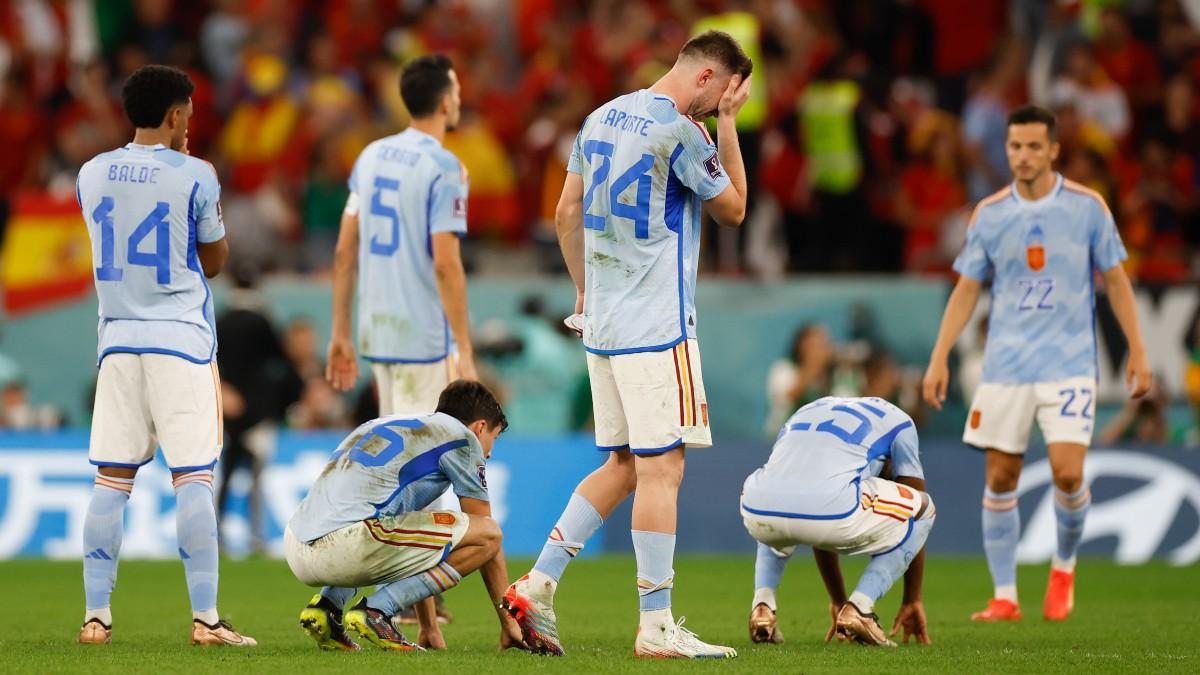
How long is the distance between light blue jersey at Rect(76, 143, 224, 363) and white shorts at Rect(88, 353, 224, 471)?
67 millimetres

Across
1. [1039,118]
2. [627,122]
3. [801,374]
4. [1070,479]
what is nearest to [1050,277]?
[1039,118]

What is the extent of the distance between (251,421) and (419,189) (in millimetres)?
6044

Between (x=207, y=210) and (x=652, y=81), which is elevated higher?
(x=652, y=81)

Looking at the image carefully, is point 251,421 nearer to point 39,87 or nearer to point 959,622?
point 39,87

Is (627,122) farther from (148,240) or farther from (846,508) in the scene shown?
(148,240)

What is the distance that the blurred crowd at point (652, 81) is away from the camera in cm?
1672

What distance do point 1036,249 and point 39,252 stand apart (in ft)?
32.6

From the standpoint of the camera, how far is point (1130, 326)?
31.4ft

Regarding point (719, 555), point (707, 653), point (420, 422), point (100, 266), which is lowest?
point (719, 555)

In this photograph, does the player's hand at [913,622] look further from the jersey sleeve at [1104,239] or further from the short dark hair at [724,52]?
the jersey sleeve at [1104,239]

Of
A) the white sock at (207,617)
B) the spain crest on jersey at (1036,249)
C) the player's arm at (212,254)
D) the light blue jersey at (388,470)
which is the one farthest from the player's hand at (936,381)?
the white sock at (207,617)

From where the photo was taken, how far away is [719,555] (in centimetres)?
1461

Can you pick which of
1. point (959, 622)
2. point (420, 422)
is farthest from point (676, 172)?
point (959, 622)

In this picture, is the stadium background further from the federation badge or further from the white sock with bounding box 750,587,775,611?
the federation badge
